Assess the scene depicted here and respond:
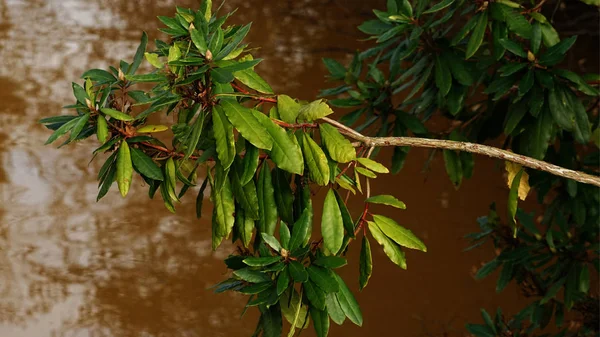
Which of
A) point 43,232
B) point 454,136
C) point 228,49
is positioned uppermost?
point 228,49

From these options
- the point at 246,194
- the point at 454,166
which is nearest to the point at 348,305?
the point at 246,194

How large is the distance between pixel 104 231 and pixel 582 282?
5.78 feet

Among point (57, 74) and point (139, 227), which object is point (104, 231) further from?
point (57, 74)

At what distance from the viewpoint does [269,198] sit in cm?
116

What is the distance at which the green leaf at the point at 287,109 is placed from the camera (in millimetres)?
1131

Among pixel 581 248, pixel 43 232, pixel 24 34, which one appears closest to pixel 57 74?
pixel 24 34

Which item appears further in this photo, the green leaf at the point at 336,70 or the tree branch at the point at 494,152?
the green leaf at the point at 336,70

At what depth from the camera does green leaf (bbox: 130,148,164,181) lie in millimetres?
1137

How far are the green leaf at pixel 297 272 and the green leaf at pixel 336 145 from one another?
161mm

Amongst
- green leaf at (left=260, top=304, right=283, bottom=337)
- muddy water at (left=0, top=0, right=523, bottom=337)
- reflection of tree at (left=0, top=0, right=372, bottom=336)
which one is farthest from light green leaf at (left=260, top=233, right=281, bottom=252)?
reflection of tree at (left=0, top=0, right=372, bottom=336)

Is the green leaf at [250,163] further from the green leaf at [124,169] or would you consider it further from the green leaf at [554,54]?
the green leaf at [554,54]

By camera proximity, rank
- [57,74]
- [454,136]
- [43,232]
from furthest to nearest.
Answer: [57,74] → [43,232] → [454,136]

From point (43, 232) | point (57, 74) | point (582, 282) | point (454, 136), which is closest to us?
point (454, 136)

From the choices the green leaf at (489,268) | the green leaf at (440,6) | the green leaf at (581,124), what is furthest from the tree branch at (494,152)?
the green leaf at (489,268)
